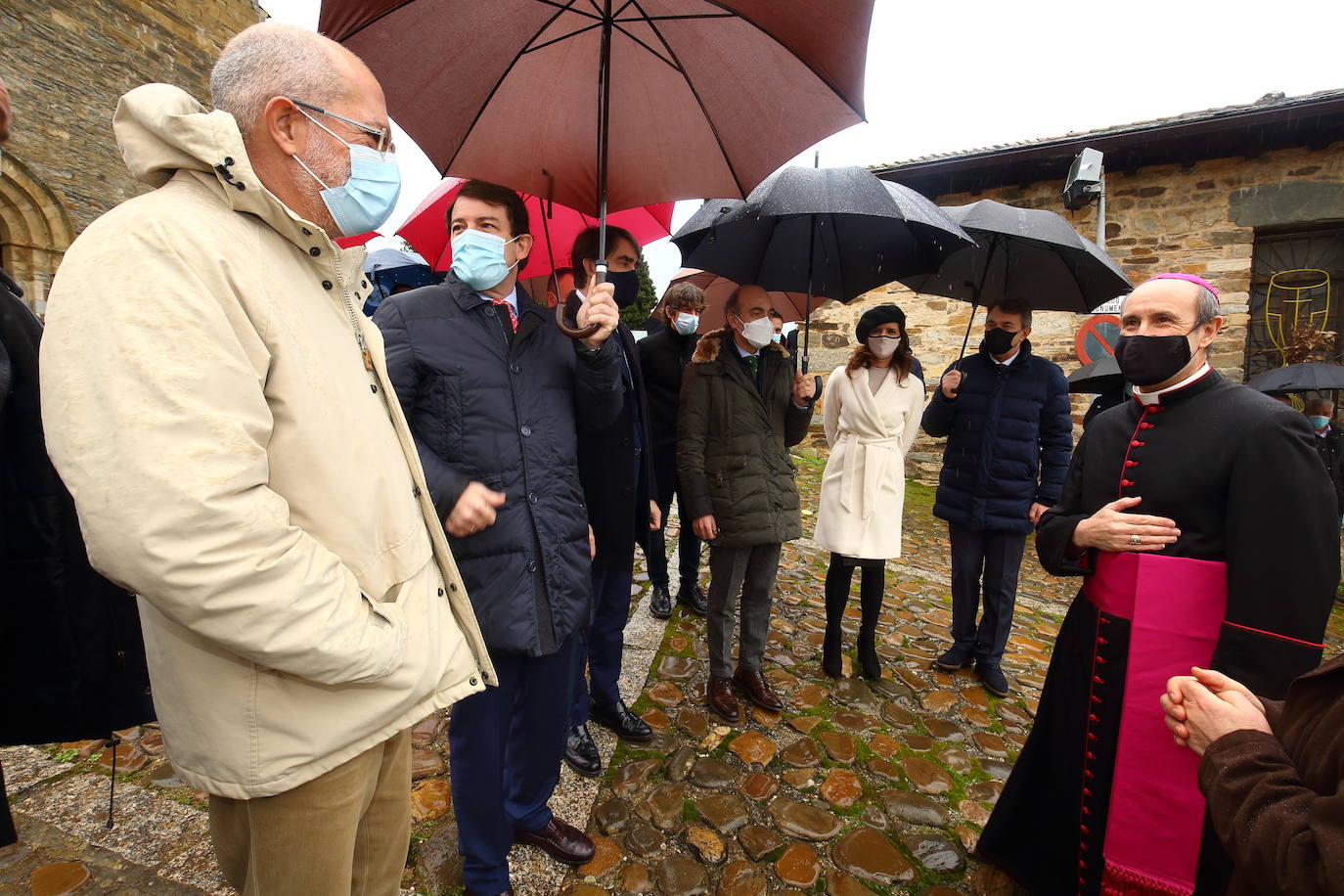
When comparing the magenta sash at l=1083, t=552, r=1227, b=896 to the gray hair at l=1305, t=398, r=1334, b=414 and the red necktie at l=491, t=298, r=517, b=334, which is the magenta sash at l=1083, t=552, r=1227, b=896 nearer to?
the red necktie at l=491, t=298, r=517, b=334

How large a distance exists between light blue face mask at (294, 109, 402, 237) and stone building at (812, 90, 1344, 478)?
9119 mm

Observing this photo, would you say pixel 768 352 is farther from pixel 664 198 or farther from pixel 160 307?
pixel 160 307

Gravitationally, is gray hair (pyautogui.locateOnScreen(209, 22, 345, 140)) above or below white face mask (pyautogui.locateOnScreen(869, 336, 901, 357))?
above

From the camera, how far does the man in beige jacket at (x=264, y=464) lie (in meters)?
0.90

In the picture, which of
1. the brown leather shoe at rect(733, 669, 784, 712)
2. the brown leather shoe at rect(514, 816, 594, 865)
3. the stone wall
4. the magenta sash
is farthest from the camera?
the stone wall

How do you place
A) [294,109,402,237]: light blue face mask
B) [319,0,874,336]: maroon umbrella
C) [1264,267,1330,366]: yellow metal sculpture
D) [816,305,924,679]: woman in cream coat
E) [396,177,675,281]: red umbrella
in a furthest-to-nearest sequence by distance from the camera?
[1264,267,1330,366]: yellow metal sculpture
[816,305,924,679]: woman in cream coat
[396,177,675,281]: red umbrella
[319,0,874,336]: maroon umbrella
[294,109,402,237]: light blue face mask

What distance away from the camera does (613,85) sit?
94.5 inches

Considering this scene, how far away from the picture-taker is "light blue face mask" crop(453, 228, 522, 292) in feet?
6.44

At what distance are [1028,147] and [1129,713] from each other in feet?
28.1

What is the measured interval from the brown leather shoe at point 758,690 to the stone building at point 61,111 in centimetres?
1186

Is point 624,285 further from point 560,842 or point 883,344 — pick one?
point 560,842

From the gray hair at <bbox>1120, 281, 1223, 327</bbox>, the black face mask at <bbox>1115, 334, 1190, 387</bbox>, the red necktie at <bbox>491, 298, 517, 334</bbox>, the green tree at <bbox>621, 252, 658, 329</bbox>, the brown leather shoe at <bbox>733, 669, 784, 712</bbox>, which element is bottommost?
the brown leather shoe at <bbox>733, 669, 784, 712</bbox>

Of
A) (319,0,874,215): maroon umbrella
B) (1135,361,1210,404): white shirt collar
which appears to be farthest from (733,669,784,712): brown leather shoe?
(319,0,874,215): maroon umbrella

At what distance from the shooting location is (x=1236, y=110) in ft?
24.3
